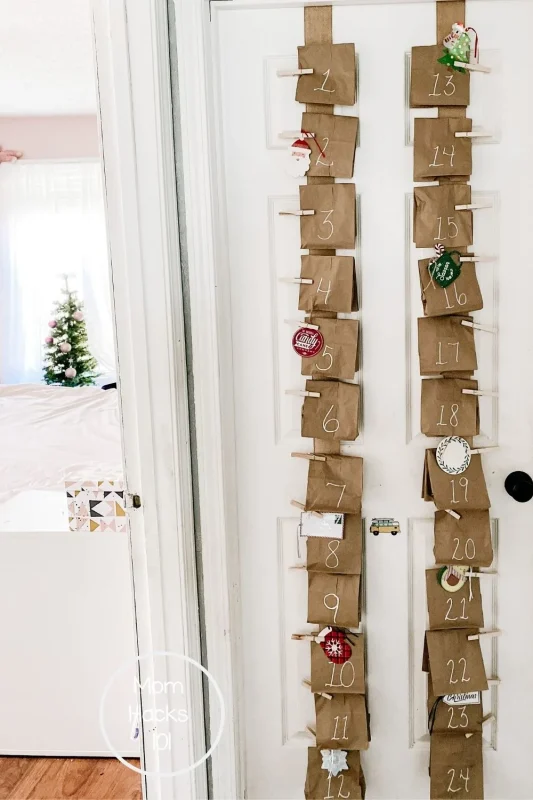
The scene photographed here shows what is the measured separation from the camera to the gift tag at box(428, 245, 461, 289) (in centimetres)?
136

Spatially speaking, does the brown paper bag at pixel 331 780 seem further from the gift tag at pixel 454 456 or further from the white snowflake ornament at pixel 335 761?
the gift tag at pixel 454 456

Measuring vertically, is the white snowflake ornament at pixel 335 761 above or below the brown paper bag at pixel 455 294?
below

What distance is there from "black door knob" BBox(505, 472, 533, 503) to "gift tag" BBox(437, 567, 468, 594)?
212mm

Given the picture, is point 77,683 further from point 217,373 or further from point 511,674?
point 511,674

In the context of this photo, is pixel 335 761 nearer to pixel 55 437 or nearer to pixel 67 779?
pixel 67 779

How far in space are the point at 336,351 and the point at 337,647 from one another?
27.7 inches

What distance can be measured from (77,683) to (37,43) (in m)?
2.62

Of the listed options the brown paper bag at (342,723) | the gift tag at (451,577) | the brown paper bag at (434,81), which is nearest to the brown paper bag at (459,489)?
the gift tag at (451,577)

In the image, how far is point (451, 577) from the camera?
1485 mm

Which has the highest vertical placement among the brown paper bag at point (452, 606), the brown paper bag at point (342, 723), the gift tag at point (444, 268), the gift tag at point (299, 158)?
the gift tag at point (299, 158)

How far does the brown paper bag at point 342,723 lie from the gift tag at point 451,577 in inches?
13.6

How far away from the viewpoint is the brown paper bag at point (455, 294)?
4.51ft

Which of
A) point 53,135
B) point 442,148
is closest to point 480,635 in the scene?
point 442,148

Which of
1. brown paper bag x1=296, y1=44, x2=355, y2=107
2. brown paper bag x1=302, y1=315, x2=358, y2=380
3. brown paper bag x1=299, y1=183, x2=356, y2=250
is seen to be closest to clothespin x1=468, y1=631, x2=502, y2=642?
brown paper bag x1=302, y1=315, x2=358, y2=380
